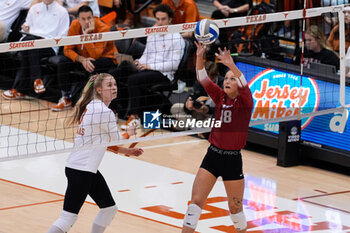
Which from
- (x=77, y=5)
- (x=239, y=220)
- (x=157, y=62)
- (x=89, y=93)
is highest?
(x=77, y=5)

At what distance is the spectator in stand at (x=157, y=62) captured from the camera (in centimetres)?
1229

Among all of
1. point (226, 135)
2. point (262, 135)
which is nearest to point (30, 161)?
point (262, 135)

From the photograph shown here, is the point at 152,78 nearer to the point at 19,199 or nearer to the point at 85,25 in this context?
the point at 85,25

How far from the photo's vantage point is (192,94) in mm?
12109

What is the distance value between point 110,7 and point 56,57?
224 cm

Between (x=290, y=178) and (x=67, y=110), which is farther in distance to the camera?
(x=67, y=110)

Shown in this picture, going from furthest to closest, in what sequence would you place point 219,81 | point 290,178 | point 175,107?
1. point 175,107
2. point 219,81
3. point 290,178

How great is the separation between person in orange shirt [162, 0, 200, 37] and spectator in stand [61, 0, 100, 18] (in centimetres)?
161

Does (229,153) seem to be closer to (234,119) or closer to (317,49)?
(234,119)

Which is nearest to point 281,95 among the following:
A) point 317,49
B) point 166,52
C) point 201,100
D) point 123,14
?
point 317,49

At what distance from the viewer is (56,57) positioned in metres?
13.6

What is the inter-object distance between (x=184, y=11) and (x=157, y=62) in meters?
1.23

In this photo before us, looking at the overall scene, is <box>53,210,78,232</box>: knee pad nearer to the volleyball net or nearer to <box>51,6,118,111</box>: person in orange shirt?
the volleyball net

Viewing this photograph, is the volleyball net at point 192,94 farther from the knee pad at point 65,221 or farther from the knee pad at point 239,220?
the knee pad at point 65,221
